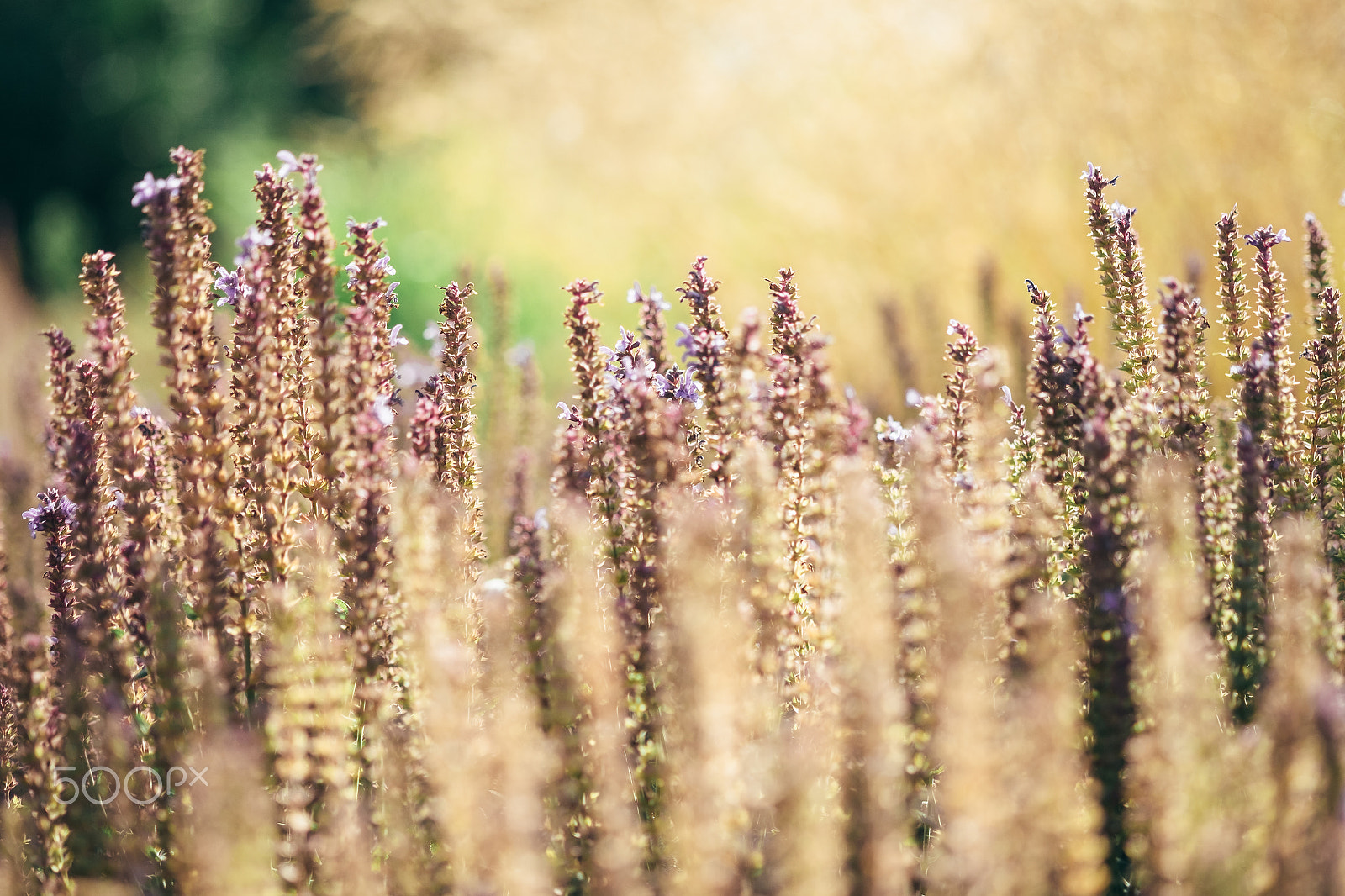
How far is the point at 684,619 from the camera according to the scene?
3.43 feet

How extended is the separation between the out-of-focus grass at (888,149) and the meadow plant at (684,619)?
2324mm

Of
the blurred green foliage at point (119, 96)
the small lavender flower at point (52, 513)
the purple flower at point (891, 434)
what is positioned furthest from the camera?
the blurred green foliage at point (119, 96)

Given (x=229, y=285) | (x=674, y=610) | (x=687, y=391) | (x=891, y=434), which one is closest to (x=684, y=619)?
(x=674, y=610)

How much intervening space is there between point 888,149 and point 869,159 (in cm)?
13

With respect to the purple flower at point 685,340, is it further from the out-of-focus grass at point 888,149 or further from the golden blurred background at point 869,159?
the out-of-focus grass at point 888,149

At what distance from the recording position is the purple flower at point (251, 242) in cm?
161

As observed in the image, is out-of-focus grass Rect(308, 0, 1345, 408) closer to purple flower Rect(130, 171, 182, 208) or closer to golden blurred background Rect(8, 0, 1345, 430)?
golden blurred background Rect(8, 0, 1345, 430)

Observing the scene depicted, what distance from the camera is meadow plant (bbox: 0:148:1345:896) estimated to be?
1.02 meters

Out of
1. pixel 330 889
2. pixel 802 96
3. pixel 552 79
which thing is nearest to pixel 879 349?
pixel 802 96

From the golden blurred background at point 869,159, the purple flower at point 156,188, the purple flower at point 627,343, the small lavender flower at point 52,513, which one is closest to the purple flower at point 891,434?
the purple flower at point 627,343

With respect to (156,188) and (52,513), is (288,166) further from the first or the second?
(52,513)

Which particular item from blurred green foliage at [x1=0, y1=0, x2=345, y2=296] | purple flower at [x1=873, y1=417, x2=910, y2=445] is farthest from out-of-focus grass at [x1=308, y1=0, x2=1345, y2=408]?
blurred green foliage at [x1=0, y1=0, x2=345, y2=296]

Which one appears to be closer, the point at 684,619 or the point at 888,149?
the point at 684,619

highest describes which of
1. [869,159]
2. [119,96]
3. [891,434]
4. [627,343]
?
[119,96]
